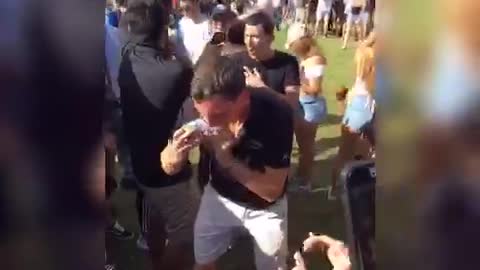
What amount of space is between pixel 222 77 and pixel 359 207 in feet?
1.41

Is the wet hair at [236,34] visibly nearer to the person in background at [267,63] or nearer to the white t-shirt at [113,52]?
the person in background at [267,63]

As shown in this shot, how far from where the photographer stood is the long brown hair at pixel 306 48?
1.83 m

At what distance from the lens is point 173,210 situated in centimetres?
191

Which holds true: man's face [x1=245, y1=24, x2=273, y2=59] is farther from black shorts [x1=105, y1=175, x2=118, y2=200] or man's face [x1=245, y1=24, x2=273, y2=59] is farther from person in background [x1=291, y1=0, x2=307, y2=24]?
black shorts [x1=105, y1=175, x2=118, y2=200]

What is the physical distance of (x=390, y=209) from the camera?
1912mm

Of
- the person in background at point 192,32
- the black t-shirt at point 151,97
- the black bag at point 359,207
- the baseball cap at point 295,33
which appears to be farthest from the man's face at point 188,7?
the black bag at point 359,207

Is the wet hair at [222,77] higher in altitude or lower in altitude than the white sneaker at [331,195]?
higher

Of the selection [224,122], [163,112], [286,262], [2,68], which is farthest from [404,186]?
[2,68]

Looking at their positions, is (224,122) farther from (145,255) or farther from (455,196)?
(455,196)

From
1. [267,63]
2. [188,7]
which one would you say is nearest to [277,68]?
[267,63]

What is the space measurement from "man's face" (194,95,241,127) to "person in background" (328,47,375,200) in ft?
0.82

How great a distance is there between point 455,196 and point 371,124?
0.85ft

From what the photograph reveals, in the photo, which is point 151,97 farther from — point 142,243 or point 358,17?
point 358,17

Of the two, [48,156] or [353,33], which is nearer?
[353,33]
